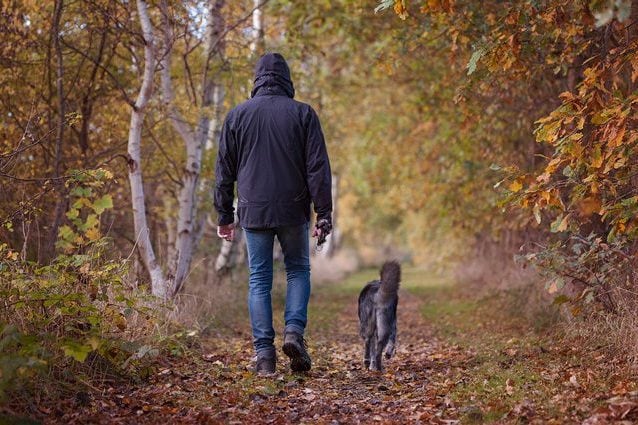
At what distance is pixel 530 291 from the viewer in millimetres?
10312

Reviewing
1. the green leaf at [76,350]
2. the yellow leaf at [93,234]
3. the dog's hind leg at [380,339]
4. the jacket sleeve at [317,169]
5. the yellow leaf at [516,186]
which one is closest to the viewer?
the green leaf at [76,350]

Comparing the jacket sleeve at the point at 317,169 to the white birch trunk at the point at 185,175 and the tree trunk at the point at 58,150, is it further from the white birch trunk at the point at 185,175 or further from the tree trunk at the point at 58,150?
the white birch trunk at the point at 185,175

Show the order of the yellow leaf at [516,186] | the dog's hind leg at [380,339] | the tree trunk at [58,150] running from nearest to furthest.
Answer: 1. the yellow leaf at [516,186]
2. the dog's hind leg at [380,339]
3. the tree trunk at [58,150]

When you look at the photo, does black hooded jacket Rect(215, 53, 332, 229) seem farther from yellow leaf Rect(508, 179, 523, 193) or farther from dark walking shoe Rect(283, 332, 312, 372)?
yellow leaf Rect(508, 179, 523, 193)

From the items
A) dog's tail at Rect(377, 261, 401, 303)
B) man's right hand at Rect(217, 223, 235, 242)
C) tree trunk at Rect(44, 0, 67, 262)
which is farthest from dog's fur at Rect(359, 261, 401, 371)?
tree trunk at Rect(44, 0, 67, 262)

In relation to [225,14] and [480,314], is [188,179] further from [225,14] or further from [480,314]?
[480,314]

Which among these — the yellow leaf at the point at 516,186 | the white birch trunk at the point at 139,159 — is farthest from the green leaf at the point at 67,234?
the yellow leaf at the point at 516,186

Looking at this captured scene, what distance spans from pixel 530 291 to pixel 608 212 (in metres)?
4.76

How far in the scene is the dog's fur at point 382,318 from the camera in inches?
264

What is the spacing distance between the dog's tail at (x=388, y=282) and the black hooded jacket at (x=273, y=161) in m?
0.89

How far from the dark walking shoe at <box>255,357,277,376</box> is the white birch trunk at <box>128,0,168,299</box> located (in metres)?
1.99

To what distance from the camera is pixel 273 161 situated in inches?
241

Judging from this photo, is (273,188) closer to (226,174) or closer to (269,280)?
(226,174)

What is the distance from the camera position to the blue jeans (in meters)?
6.22
